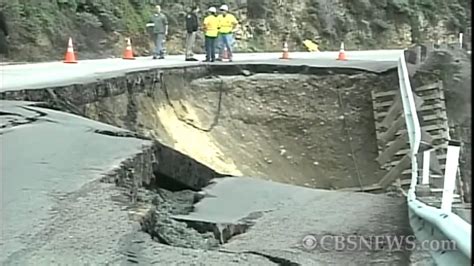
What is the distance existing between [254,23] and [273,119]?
58.3 feet

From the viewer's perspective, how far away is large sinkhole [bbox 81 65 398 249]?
17.2m

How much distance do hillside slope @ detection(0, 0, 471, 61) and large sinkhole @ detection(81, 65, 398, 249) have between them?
5.98 m

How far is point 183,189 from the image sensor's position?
29.5 ft

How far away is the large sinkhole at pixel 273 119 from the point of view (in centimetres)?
1717

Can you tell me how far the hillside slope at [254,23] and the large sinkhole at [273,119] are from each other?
5.98 metres

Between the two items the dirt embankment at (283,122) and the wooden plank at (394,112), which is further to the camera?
the wooden plank at (394,112)

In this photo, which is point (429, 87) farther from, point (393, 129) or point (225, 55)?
point (225, 55)

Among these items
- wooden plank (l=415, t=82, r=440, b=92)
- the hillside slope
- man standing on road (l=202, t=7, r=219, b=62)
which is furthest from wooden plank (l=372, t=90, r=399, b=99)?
the hillside slope

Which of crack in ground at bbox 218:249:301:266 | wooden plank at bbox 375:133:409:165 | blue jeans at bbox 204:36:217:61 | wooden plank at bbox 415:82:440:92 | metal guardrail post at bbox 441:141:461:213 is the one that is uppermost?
metal guardrail post at bbox 441:141:461:213

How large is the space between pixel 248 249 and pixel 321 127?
1430 centimetres

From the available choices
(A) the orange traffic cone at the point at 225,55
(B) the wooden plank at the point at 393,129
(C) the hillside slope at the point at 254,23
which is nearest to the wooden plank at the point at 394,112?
(B) the wooden plank at the point at 393,129

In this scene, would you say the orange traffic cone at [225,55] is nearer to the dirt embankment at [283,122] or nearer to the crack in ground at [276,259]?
the dirt embankment at [283,122]

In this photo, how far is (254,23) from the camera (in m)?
37.0

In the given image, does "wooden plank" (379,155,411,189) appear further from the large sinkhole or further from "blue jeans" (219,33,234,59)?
"blue jeans" (219,33,234,59)
